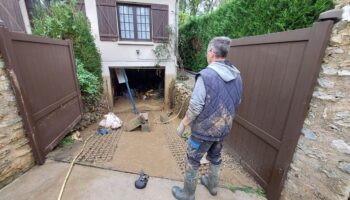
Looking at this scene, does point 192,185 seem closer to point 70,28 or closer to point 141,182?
point 141,182

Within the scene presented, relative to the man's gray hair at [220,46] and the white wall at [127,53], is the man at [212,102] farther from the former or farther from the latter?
the white wall at [127,53]

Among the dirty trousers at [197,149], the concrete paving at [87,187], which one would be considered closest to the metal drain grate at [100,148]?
the concrete paving at [87,187]

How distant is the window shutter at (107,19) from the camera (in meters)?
5.73

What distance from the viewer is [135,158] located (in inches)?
121

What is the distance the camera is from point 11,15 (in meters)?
5.38

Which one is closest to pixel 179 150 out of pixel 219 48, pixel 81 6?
pixel 219 48

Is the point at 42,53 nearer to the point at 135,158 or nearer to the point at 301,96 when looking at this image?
the point at 135,158

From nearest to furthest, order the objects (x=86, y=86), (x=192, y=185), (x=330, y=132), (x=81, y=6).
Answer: (x=330, y=132), (x=192, y=185), (x=86, y=86), (x=81, y=6)

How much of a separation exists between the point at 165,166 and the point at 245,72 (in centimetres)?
209

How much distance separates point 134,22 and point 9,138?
5546 mm

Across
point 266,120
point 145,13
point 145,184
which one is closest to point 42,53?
point 145,184

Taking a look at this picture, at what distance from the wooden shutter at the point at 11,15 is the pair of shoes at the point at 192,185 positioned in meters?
6.88

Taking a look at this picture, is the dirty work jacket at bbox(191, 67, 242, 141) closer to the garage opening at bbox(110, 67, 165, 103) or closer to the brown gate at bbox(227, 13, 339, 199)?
the brown gate at bbox(227, 13, 339, 199)

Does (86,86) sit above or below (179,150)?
above
